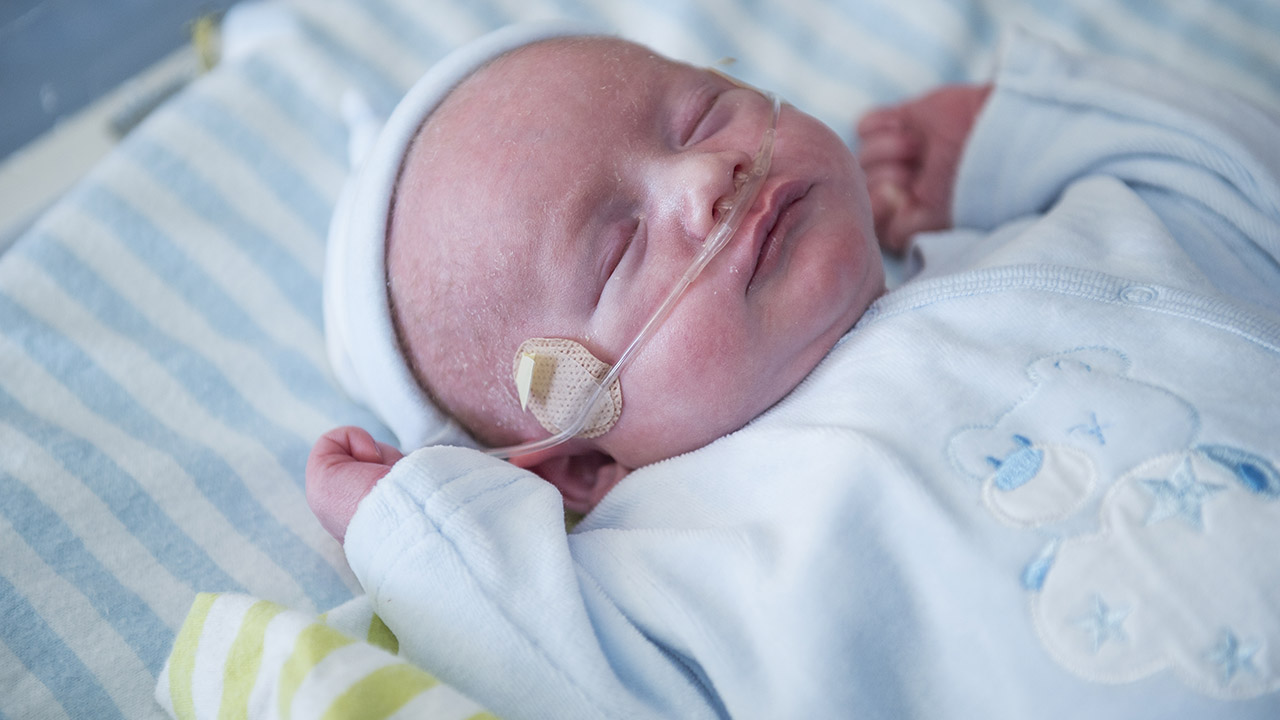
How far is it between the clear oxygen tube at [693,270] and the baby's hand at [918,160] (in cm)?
54

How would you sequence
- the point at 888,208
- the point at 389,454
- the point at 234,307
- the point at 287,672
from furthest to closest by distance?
the point at 888,208 → the point at 234,307 → the point at 389,454 → the point at 287,672

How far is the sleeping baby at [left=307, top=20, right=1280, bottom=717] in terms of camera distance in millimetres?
889

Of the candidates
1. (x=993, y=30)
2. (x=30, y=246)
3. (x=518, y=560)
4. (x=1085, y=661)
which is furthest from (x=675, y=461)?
(x=993, y=30)

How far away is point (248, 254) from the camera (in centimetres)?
150

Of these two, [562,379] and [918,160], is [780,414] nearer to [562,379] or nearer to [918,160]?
[562,379]

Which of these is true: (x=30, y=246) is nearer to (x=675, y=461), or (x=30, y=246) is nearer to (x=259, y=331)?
(x=259, y=331)

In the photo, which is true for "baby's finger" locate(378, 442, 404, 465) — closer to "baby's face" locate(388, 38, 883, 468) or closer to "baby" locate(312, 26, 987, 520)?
"baby" locate(312, 26, 987, 520)

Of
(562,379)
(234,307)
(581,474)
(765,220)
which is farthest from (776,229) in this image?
(234,307)

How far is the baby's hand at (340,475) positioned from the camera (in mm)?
1084

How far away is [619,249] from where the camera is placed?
1.09m

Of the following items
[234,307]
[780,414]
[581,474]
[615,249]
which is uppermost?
[615,249]

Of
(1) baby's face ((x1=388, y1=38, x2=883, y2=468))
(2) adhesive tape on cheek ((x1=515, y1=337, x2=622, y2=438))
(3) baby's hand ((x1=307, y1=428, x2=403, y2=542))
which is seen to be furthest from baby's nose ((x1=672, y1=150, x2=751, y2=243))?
(3) baby's hand ((x1=307, y1=428, x2=403, y2=542))

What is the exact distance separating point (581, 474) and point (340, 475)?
1.06ft

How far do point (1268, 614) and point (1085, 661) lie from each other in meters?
0.16
